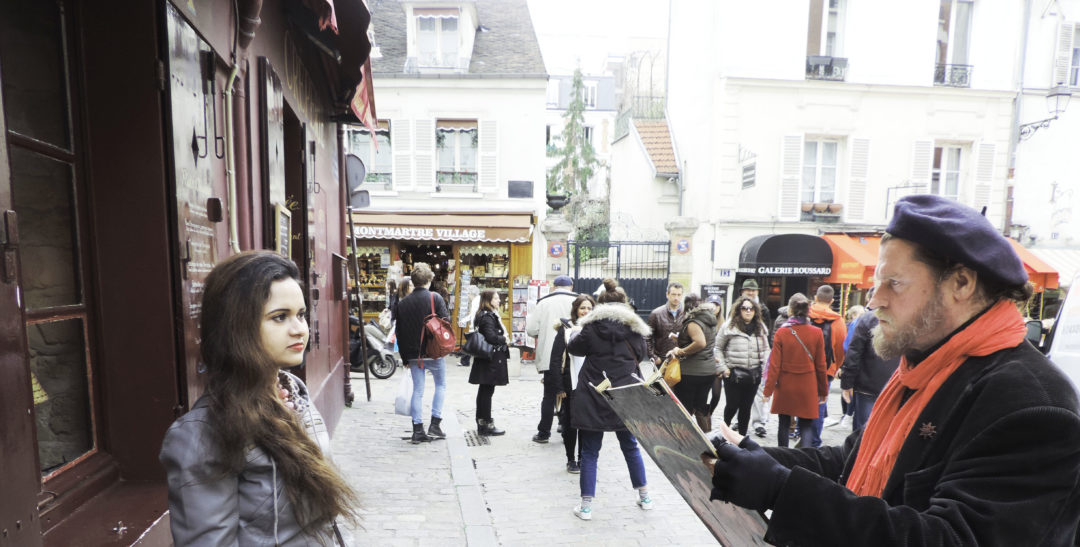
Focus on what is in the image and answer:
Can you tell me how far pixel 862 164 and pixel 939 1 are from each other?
14.5 feet

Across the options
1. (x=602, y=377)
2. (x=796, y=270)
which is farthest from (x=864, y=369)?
(x=796, y=270)

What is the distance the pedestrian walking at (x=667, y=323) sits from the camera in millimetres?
6906

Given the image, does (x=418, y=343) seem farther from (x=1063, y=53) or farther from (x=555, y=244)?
(x=1063, y=53)

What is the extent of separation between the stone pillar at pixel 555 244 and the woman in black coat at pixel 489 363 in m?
6.29

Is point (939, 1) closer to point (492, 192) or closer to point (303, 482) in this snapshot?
point (492, 192)

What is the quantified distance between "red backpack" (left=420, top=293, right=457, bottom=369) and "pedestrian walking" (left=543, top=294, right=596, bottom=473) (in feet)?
3.76

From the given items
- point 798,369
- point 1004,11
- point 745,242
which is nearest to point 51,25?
point 798,369

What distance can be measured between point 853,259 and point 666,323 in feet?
25.3

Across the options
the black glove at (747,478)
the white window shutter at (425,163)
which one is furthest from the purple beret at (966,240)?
the white window shutter at (425,163)

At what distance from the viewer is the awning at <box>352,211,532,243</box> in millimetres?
13711

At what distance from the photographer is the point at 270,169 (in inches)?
150

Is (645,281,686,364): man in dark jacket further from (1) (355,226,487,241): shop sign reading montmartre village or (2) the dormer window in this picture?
(2) the dormer window

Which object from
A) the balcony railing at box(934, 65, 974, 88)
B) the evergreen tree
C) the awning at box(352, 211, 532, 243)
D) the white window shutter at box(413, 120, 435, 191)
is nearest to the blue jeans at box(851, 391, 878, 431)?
the awning at box(352, 211, 532, 243)

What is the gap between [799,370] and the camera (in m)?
5.45
